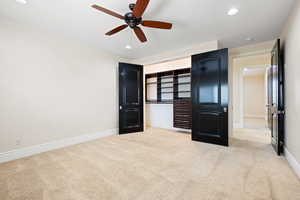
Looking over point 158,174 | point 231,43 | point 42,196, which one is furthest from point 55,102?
point 231,43

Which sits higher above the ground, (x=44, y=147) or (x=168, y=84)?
(x=168, y=84)

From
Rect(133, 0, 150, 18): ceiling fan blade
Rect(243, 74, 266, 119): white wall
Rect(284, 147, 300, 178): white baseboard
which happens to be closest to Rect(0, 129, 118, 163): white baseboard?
Rect(133, 0, 150, 18): ceiling fan blade

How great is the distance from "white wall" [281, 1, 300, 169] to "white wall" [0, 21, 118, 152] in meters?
4.39

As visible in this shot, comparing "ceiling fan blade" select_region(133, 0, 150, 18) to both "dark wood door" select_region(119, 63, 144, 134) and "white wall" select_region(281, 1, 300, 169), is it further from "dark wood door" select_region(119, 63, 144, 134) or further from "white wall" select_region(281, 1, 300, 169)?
"dark wood door" select_region(119, 63, 144, 134)

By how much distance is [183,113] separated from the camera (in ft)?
15.3

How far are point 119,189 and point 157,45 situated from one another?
3.60 meters

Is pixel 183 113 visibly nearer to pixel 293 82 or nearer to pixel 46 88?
pixel 293 82

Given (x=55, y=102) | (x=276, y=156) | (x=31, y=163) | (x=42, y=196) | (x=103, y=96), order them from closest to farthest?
(x=42, y=196), (x=31, y=163), (x=276, y=156), (x=55, y=102), (x=103, y=96)

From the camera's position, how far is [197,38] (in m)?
3.43

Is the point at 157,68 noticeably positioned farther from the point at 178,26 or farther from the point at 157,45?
the point at 178,26

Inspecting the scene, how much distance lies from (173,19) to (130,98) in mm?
2942

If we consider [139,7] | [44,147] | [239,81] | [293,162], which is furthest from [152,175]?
[239,81]

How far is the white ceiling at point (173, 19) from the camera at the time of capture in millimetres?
2207

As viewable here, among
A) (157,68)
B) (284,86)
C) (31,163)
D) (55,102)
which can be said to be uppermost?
(157,68)
